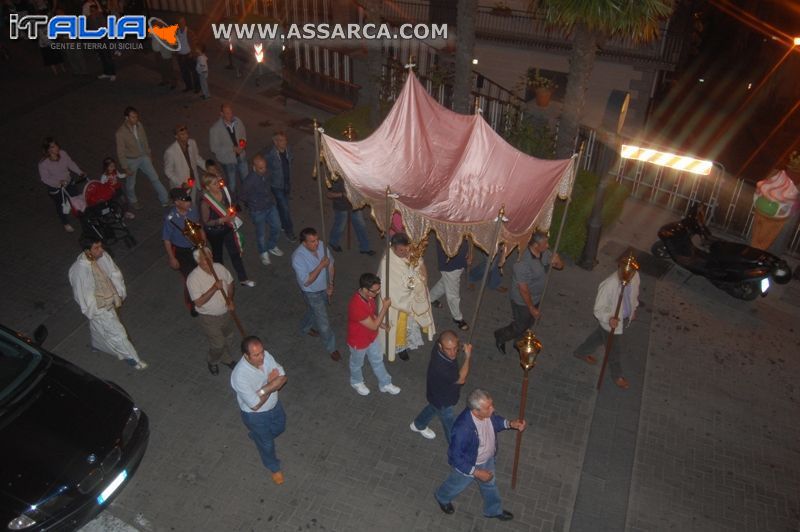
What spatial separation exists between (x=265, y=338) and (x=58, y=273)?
4264mm

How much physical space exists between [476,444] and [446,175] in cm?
447

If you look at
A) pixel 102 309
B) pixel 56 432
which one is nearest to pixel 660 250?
pixel 102 309

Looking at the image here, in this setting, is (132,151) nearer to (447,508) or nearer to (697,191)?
(447,508)

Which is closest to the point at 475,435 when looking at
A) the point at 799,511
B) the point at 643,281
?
the point at 799,511

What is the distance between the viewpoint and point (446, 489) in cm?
662

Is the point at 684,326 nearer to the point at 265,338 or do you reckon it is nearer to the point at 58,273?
the point at 265,338

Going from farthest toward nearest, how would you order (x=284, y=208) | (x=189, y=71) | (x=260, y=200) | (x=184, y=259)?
(x=189, y=71), (x=284, y=208), (x=260, y=200), (x=184, y=259)

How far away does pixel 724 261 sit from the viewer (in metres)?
10.3

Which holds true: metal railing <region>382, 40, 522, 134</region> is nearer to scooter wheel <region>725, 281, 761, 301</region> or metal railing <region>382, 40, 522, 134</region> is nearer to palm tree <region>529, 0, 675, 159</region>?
palm tree <region>529, 0, 675, 159</region>

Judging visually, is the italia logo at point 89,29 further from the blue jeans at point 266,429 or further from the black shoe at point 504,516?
the black shoe at point 504,516

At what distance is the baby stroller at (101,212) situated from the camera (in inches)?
407

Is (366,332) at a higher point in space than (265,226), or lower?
higher

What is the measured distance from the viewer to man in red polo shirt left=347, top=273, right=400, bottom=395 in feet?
23.7

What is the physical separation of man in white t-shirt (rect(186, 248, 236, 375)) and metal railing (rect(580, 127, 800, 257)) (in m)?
7.48
